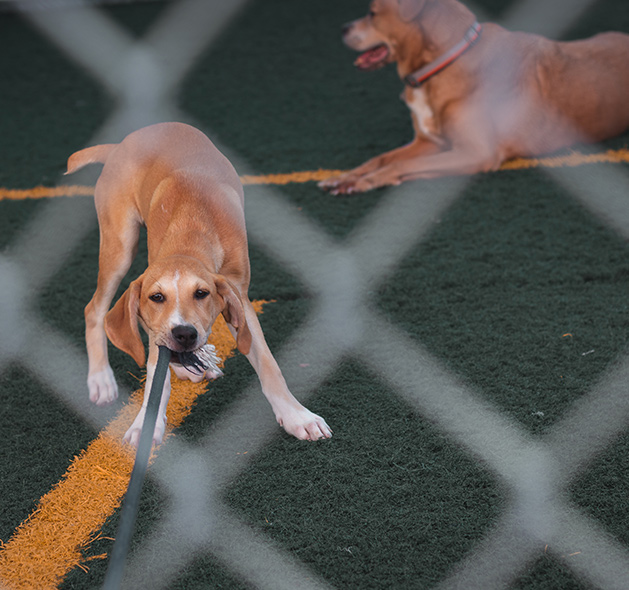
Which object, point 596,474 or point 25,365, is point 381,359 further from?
point 25,365

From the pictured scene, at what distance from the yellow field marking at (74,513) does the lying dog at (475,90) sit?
6.50 feet

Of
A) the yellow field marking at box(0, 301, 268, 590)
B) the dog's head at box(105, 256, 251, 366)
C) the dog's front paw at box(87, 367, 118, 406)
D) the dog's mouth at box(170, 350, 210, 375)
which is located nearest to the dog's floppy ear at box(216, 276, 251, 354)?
the dog's head at box(105, 256, 251, 366)

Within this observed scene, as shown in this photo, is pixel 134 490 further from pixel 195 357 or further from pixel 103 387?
pixel 103 387

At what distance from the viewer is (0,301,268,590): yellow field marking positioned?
69.5 inches

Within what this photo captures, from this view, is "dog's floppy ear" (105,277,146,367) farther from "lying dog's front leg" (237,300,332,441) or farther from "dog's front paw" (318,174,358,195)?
"dog's front paw" (318,174,358,195)

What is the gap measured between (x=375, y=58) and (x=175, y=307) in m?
2.85

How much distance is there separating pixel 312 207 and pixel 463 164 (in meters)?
0.89

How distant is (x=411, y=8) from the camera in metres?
4.00

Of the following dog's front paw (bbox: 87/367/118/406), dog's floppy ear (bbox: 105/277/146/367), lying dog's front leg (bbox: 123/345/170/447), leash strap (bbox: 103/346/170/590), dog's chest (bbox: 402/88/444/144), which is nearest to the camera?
leash strap (bbox: 103/346/170/590)

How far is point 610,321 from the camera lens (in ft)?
8.74

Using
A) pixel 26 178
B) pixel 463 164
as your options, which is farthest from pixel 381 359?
pixel 26 178

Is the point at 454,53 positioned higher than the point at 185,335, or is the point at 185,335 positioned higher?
the point at 185,335

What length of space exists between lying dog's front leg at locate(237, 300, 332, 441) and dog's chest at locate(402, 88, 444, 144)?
2284 millimetres

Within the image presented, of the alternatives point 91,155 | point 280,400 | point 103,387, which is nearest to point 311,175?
point 91,155
